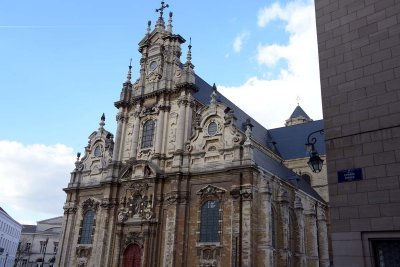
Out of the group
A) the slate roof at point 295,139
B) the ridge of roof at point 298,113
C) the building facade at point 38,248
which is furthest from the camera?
the building facade at point 38,248

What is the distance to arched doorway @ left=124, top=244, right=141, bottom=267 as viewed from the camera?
2298cm

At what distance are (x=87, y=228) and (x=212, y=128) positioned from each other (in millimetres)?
11585

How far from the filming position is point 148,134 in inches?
1037

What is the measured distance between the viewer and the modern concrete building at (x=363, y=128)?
8219mm

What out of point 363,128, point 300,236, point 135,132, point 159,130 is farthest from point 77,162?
point 363,128

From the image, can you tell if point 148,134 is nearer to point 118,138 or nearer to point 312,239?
point 118,138

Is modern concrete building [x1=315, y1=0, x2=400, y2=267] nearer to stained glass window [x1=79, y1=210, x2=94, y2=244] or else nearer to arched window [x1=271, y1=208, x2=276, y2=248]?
arched window [x1=271, y1=208, x2=276, y2=248]

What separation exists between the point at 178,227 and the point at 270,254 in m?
5.50

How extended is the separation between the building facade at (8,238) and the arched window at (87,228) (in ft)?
92.1

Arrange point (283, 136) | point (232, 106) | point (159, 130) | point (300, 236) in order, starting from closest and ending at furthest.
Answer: point (300, 236), point (159, 130), point (232, 106), point (283, 136)

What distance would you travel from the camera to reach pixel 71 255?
2631 cm

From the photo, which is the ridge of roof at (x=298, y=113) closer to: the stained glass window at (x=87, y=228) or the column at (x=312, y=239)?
the column at (x=312, y=239)

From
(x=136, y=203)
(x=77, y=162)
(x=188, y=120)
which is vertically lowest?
(x=136, y=203)

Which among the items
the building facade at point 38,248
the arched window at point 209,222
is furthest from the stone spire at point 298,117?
the building facade at point 38,248
